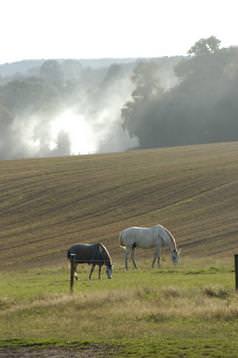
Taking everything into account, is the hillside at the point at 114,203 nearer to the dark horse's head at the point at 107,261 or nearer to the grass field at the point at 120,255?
the grass field at the point at 120,255

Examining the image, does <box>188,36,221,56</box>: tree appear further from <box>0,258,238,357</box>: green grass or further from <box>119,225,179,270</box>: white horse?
<box>0,258,238,357</box>: green grass

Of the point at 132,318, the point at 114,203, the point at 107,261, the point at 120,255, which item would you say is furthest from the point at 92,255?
the point at 114,203

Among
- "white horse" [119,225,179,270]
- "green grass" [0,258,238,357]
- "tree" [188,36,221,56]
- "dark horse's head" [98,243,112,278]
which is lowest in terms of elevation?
"green grass" [0,258,238,357]

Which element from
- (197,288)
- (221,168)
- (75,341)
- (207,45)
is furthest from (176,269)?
(207,45)

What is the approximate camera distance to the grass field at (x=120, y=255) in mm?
19734

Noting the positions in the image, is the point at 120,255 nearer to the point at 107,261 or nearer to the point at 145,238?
the point at 145,238

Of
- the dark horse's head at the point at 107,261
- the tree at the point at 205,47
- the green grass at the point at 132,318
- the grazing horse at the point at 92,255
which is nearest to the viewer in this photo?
the green grass at the point at 132,318

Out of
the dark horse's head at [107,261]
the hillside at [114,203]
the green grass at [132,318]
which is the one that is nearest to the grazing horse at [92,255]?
the dark horse's head at [107,261]

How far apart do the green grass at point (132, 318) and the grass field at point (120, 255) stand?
3cm

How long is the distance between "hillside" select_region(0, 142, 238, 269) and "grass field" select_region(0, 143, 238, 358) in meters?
0.07

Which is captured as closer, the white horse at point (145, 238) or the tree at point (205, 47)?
the white horse at point (145, 238)

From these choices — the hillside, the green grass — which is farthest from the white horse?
the green grass

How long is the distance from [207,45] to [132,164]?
52.2 meters

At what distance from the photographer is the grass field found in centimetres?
1973
